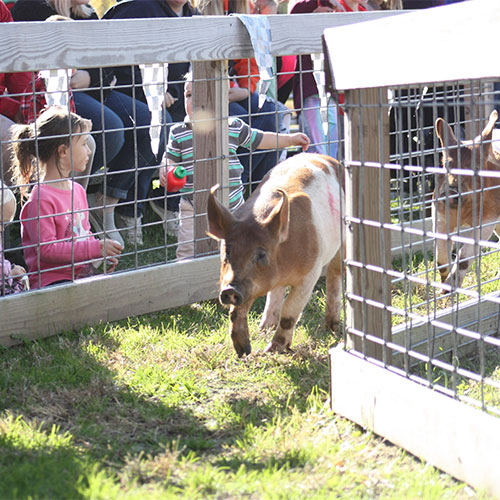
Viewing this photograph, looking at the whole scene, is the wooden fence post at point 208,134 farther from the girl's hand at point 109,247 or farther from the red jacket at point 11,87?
the red jacket at point 11,87

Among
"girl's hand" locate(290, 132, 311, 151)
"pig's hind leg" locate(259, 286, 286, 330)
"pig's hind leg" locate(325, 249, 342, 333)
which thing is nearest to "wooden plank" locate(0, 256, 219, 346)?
"pig's hind leg" locate(259, 286, 286, 330)

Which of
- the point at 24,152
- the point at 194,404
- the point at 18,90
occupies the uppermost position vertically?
the point at 18,90

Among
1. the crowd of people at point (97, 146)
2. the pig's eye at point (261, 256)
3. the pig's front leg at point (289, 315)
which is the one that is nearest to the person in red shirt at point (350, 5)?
the crowd of people at point (97, 146)

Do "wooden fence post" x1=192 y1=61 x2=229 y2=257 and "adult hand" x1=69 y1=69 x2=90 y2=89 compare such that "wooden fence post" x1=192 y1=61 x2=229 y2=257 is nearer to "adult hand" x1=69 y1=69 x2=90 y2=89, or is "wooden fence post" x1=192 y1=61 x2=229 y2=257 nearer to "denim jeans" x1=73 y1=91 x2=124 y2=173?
"denim jeans" x1=73 y1=91 x2=124 y2=173

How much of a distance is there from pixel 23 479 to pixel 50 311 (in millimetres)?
1816

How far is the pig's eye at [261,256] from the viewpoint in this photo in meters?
3.93

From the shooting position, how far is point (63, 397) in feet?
12.2

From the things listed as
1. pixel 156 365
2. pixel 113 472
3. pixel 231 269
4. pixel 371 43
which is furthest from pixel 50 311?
pixel 371 43

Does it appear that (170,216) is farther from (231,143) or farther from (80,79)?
(231,143)

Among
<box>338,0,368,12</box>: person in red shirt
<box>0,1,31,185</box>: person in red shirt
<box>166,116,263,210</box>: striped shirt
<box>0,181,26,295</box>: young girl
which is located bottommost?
<box>0,181,26,295</box>: young girl

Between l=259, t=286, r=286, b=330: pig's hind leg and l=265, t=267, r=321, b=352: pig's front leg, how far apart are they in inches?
15.2

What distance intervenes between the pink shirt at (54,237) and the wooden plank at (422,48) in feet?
6.56

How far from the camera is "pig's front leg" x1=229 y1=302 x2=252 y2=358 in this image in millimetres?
3992

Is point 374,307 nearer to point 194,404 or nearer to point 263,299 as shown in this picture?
point 194,404
